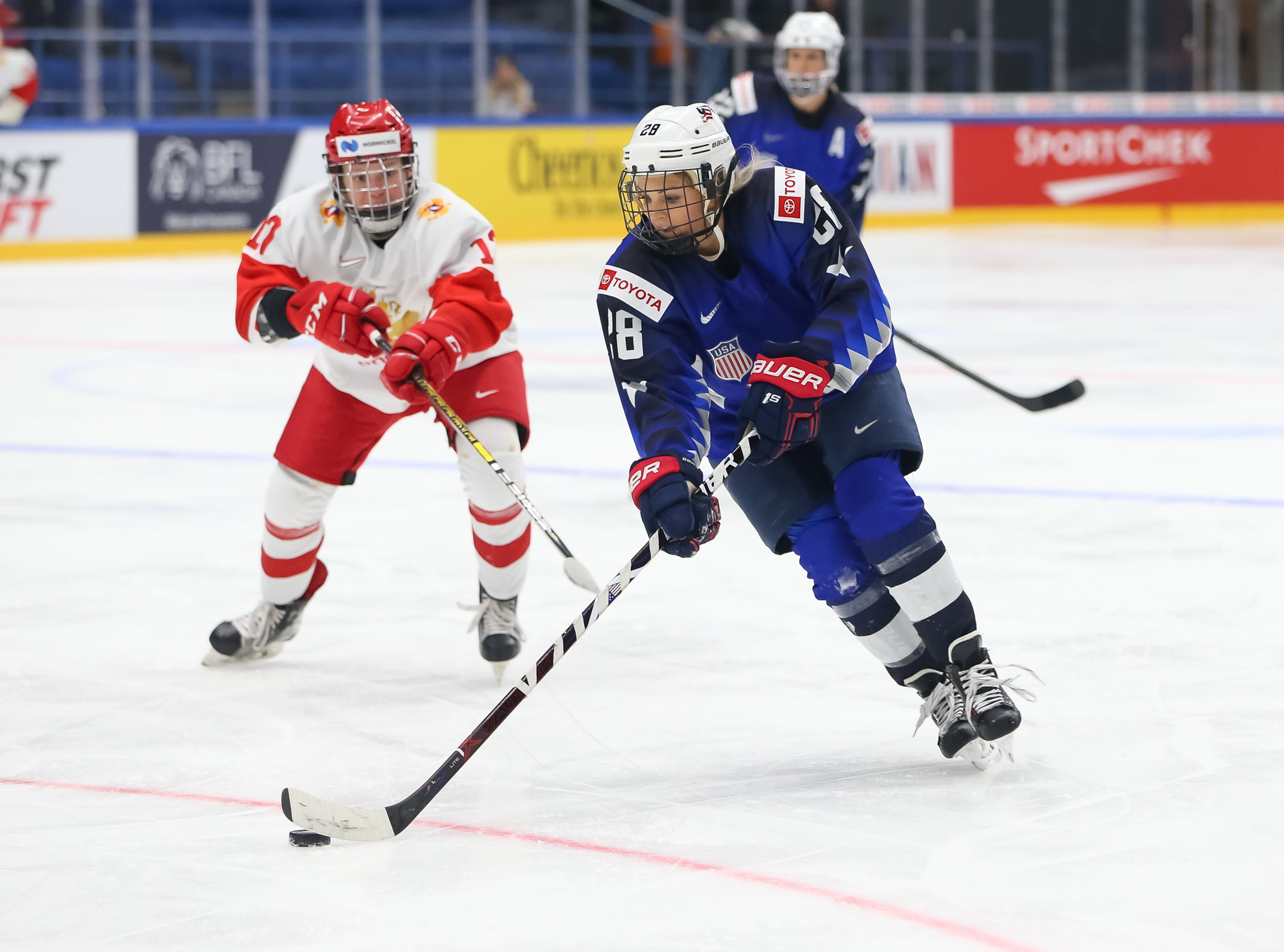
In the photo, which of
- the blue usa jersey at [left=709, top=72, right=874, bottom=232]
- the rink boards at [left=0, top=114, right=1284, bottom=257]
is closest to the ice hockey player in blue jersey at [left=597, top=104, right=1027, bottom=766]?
the blue usa jersey at [left=709, top=72, right=874, bottom=232]

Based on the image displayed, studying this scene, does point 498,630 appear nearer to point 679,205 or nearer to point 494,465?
point 494,465

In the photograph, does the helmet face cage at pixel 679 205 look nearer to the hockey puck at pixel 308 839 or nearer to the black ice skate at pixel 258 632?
the hockey puck at pixel 308 839

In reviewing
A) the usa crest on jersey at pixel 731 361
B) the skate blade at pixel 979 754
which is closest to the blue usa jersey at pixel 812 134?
the usa crest on jersey at pixel 731 361

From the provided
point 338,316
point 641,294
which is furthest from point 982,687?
point 338,316

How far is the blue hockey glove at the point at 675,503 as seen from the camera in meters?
2.48

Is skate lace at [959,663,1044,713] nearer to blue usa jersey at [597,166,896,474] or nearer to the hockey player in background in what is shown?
blue usa jersey at [597,166,896,474]

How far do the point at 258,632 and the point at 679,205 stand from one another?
1352 millimetres

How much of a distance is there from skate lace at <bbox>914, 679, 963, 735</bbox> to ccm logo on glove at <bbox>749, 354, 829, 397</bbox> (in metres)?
0.54

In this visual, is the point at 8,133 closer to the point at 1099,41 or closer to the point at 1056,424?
the point at 1056,424

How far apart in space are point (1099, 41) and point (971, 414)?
1154 centimetres

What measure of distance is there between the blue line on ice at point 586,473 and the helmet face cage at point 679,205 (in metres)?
2.34

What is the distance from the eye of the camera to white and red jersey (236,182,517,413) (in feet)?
10.6

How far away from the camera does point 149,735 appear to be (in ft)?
9.52

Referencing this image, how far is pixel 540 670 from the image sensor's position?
2557 millimetres
